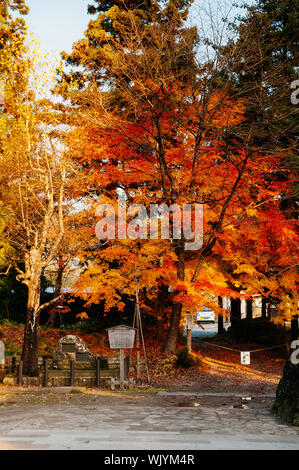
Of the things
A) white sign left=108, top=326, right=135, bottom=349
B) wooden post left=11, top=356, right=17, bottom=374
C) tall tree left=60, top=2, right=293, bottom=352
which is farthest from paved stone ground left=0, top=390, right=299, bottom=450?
tall tree left=60, top=2, right=293, bottom=352

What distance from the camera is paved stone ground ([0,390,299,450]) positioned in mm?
8289

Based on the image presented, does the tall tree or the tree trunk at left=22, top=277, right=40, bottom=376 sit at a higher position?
the tall tree

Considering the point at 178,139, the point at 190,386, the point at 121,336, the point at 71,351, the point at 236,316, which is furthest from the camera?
the point at 236,316

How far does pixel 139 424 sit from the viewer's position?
1040 cm

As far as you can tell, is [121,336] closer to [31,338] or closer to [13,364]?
[31,338]

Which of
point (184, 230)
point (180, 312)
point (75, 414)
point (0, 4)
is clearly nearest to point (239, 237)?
point (184, 230)

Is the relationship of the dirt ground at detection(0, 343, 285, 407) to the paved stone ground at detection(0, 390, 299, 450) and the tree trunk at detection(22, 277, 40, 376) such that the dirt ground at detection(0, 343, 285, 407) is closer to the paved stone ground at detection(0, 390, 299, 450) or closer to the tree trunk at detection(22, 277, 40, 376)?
the paved stone ground at detection(0, 390, 299, 450)

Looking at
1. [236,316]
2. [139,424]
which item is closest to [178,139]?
[139,424]

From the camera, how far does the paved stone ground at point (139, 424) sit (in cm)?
829

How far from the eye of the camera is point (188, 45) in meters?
21.0

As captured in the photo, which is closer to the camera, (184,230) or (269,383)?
(269,383)

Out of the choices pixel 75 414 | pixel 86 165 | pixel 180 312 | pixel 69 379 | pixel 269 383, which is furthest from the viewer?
pixel 86 165

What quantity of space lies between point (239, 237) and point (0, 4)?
18.2 meters

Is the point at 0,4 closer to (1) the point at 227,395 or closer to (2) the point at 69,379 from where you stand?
(2) the point at 69,379
